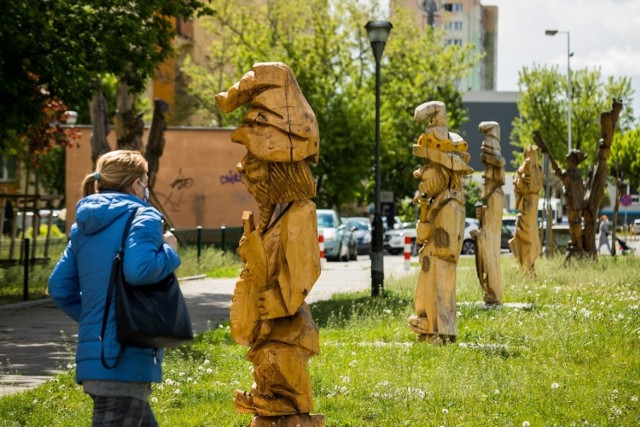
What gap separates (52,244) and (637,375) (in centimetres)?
1921

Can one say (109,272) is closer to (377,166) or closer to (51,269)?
(377,166)

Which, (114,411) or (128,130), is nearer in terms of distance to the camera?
(114,411)

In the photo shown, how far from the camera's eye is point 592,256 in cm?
2433

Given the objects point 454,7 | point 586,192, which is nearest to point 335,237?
point 586,192

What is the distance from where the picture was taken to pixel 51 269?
2261 cm

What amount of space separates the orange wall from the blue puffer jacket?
29.2 meters

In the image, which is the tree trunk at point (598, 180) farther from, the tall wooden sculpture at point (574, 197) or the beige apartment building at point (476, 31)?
the beige apartment building at point (476, 31)

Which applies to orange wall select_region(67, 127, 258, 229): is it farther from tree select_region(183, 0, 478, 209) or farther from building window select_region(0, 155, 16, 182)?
building window select_region(0, 155, 16, 182)

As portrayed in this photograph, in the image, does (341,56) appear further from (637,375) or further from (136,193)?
(136,193)

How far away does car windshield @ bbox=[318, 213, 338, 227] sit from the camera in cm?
3609

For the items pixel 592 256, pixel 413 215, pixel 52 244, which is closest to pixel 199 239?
pixel 52 244

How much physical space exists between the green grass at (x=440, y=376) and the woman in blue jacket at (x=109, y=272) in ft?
7.69

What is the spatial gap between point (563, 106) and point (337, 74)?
78.1 ft

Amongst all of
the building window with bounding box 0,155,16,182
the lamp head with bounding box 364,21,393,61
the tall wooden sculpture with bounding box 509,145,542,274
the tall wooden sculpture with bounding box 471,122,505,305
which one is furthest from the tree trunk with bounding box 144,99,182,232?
the building window with bounding box 0,155,16,182
